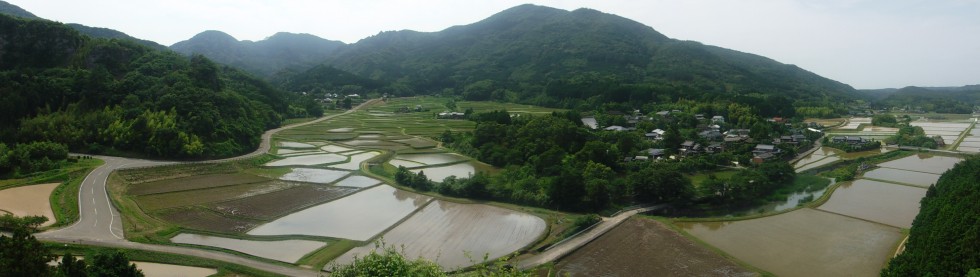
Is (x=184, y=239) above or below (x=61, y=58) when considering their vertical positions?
below

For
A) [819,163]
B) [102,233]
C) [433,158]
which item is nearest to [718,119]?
[819,163]

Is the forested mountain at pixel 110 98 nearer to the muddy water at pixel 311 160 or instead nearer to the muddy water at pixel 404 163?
the muddy water at pixel 311 160

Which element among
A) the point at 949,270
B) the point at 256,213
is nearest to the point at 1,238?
the point at 256,213

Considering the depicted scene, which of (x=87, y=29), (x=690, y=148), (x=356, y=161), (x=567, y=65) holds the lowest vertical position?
(x=356, y=161)

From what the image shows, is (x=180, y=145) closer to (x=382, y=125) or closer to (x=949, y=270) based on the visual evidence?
(x=382, y=125)

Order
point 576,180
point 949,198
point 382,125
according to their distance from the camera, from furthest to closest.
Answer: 1. point 382,125
2. point 576,180
3. point 949,198

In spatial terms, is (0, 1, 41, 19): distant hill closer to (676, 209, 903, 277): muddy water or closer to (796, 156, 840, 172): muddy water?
(676, 209, 903, 277): muddy water

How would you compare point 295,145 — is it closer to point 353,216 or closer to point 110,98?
point 110,98

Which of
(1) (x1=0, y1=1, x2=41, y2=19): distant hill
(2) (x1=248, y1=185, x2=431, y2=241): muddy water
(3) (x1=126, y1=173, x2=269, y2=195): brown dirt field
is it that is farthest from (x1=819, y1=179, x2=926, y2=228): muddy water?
(1) (x1=0, y1=1, x2=41, y2=19): distant hill
